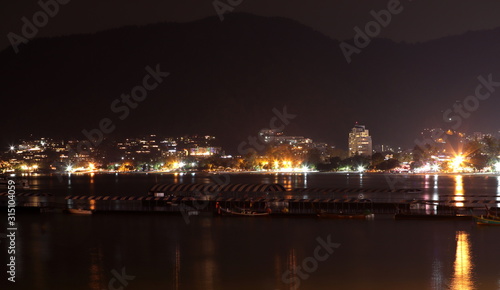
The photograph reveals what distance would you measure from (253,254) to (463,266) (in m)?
6.22

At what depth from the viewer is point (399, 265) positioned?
61.3 feet

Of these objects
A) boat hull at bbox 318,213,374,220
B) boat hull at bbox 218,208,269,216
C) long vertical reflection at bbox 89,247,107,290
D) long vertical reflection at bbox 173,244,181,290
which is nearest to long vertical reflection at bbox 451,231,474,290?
boat hull at bbox 318,213,374,220

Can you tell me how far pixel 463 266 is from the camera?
59.1 ft

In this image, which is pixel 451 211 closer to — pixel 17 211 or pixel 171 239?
pixel 171 239

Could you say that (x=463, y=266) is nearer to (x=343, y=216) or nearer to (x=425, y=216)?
(x=425, y=216)

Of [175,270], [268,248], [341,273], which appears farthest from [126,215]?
[341,273]

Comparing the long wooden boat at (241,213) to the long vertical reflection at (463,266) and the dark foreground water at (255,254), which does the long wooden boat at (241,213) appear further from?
the long vertical reflection at (463,266)

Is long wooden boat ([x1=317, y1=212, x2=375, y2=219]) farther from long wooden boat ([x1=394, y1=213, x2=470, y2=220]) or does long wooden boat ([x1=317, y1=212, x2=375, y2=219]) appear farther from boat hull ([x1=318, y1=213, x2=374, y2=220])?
long wooden boat ([x1=394, y1=213, x2=470, y2=220])

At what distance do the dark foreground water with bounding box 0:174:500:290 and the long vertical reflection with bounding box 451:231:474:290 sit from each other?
27 mm

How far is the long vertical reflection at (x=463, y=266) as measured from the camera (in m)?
15.7

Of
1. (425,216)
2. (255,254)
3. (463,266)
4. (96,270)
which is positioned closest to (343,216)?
(425,216)

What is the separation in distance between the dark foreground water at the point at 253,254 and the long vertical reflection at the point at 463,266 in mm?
27

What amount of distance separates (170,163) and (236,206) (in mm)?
148357

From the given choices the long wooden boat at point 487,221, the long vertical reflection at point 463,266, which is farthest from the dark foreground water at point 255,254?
the long wooden boat at point 487,221
